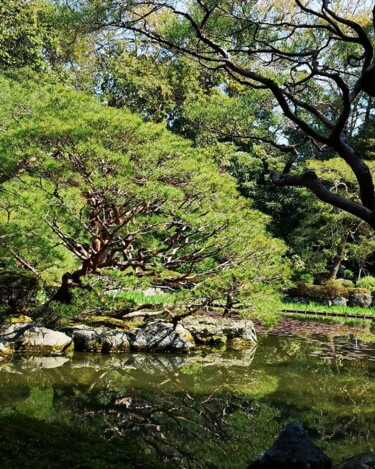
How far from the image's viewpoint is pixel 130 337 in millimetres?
9055

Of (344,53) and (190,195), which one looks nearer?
(344,53)

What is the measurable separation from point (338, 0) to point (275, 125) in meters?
16.9

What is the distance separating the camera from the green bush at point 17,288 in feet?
30.3

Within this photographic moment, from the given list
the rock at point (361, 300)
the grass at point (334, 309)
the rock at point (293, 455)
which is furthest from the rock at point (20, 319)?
the rock at point (361, 300)

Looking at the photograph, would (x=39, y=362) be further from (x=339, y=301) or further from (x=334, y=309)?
(x=339, y=301)

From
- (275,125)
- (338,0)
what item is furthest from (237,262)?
(275,125)

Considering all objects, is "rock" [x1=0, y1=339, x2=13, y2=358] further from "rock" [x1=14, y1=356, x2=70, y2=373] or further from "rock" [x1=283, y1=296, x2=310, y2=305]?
"rock" [x1=283, y1=296, x2=310, y2=305]

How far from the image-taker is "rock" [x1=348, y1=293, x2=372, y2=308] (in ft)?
61.3

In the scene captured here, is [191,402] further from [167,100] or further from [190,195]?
[167,100]

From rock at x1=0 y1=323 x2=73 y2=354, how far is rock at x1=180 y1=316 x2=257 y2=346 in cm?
278

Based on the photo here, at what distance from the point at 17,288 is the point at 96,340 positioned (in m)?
2.03

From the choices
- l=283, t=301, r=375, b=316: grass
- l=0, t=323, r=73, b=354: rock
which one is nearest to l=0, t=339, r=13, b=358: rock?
l=0, t=323, r=73, b=354: rock

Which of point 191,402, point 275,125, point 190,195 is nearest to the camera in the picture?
point 191,402

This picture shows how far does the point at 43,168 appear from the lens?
25.8 ft
